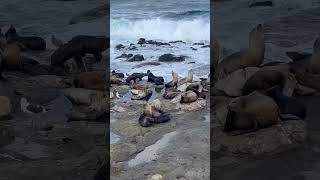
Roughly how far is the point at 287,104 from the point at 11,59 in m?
5.94

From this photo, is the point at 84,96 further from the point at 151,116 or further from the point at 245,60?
the point at 245,60

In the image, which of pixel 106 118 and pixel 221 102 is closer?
pixel 106 118

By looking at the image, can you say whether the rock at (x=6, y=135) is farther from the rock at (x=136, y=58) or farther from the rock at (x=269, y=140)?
the rock at (x=136, y=58)

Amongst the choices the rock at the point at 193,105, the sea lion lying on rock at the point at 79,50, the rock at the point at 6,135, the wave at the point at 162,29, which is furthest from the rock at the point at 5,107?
the wave at the point at 162,29

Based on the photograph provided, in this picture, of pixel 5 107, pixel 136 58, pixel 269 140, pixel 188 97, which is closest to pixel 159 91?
pixel 188 97

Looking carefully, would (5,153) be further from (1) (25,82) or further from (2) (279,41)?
(2) (279,41)

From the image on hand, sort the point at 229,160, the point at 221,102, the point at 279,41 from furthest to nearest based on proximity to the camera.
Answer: the point at 279,41 → the point at 221,102 → the point at 229,160

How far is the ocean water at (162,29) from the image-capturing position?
1238cm

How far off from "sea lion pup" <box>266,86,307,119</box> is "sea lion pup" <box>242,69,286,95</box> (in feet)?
1.38

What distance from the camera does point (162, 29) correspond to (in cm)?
1930

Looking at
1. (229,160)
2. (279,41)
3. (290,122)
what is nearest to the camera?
(229,160)

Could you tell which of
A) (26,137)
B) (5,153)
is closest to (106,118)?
(26,137)

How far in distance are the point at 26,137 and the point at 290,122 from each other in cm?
324

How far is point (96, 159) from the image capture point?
610cm
